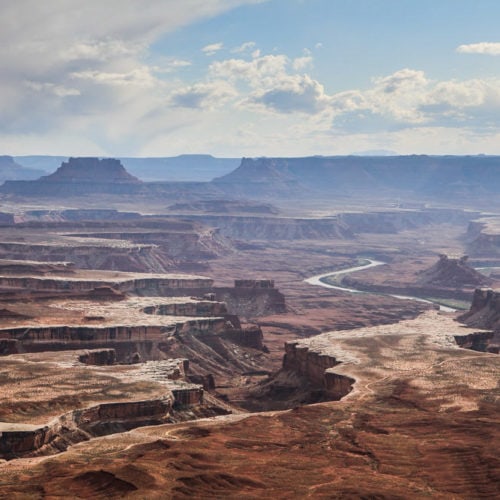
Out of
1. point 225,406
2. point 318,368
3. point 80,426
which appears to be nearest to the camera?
point 80,426

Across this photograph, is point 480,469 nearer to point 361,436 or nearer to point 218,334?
point 361,436

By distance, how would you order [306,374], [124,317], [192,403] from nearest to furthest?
[192,403], [306,374], [124,317]

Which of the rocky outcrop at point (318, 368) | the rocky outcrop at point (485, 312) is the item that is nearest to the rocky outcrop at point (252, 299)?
the rocky outcrop at point (485, 312)

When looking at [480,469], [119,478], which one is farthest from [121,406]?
[480,469]

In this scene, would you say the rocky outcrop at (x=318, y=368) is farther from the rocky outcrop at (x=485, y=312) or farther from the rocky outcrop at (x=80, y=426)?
the rocky outcrop at (x=485, y=312)

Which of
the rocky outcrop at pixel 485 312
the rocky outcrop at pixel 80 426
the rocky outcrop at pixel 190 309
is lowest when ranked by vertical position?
the rocky outcrop at pixel 485 312

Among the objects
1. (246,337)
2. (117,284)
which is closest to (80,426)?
(246,337)

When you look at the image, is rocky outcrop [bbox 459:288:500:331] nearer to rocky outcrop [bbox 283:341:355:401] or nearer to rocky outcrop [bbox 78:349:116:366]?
rocky outcrop [bbox 283:341:355:401]

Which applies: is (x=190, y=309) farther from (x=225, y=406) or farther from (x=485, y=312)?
(x=225, y=406)

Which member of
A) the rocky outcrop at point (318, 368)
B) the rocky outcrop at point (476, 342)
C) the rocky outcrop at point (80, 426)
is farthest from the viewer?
the rocky outcrop at point (476, 342)

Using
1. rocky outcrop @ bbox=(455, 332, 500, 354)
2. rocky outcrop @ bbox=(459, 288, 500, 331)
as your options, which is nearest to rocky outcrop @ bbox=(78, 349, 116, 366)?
rocky outcrop @ bbox=(455, 332, 500, 354)

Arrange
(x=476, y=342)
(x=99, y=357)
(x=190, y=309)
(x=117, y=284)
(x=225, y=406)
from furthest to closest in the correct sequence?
1. (x=117, y=284)
2. (x=190, y=309)
3. (x=476, y=342)
4. (x=99, y=357)
5. (x=225, y=406)
